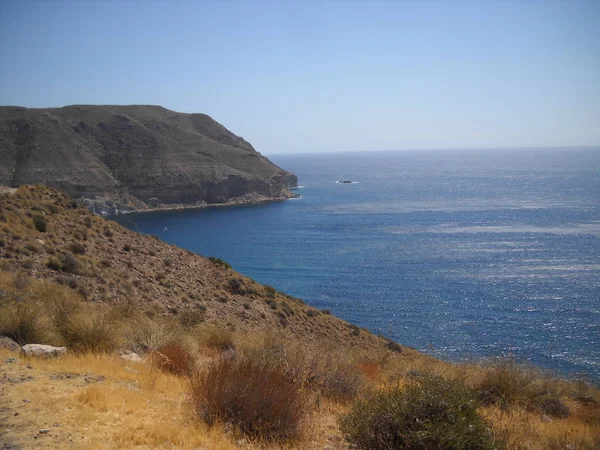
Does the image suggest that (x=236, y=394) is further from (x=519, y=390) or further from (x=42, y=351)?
(x=519, y=390)

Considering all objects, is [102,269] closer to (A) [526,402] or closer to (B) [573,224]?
(A) [526,402]

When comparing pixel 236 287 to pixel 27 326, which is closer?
pixel 27 326

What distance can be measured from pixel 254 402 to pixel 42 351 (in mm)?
4091

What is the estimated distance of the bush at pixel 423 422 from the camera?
13.3 feet

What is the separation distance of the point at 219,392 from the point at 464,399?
2619 mm

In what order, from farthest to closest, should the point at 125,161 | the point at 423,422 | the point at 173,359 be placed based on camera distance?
1. the point at 125,161
2. the point at 173,359
3. the point at 423,422

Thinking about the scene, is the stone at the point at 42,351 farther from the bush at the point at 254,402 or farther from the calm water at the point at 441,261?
the calm water at the point at 441,261

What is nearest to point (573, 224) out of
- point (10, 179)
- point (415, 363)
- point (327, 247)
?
point (327, 247)

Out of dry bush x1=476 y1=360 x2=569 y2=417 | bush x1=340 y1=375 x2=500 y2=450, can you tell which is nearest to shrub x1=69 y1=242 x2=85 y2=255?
dry bush x1=476 y1=360 x2=569 y2=417

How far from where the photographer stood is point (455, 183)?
142 metres

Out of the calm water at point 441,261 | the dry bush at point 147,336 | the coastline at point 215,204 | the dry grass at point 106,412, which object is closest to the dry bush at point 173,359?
the dry bush at point 147,336

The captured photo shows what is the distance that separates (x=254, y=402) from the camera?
5.05 metres

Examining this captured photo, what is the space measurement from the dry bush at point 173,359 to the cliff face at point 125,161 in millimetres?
85421

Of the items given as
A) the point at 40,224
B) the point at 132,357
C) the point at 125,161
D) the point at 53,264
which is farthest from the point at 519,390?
the point at 125,161
